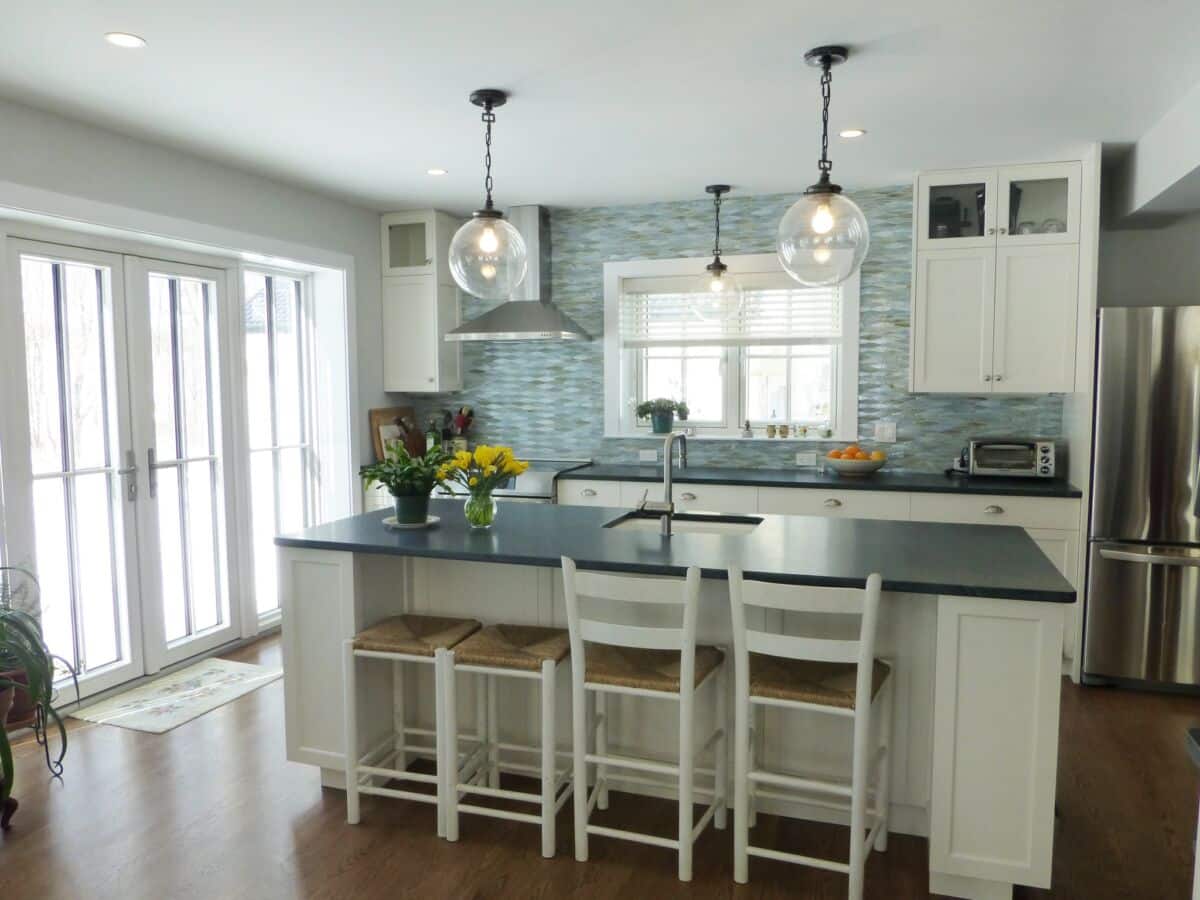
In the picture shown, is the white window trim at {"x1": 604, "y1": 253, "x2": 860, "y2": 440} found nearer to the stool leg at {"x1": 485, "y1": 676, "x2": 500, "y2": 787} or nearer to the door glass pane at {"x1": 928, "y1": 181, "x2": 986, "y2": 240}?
the door glass pane at {"x1": 928, "y1": 181, "x2": 986, "y2": 240}

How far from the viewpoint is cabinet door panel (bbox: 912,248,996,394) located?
169 inches

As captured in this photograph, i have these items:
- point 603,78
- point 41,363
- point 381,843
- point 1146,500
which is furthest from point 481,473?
point 1146,500

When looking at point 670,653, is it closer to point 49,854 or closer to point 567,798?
point 567,798

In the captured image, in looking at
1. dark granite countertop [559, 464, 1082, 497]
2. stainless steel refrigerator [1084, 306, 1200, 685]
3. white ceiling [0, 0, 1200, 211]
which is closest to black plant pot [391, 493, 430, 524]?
white ceiling [0, 0, 1200, 211]

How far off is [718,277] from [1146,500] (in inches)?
92.1

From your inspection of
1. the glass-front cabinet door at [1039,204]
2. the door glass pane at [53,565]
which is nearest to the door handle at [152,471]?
the door glass pane at [53,565]

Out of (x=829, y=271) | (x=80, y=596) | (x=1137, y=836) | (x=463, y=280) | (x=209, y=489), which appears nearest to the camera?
(x=829, y=271)

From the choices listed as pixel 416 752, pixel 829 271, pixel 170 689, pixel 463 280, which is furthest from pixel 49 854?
pixel 829 271

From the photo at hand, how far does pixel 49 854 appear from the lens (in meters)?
2.52

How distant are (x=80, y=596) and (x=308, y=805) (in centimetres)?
164

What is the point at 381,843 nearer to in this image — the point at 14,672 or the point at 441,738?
the point at 441,738

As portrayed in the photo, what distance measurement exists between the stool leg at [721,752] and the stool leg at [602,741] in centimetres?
36

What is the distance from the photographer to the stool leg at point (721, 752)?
263cm

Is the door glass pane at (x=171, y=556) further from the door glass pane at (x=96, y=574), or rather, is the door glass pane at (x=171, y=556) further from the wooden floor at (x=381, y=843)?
the wooden floor at (x=381, y=843)
